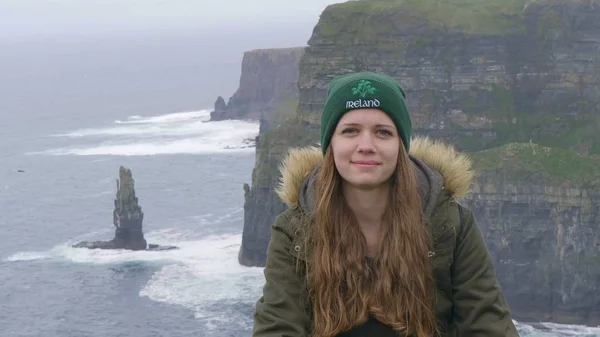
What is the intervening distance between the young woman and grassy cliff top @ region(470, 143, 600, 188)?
73043 millimetres

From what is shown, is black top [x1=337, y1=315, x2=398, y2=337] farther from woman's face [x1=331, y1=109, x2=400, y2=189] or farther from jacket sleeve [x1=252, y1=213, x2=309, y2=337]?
woman's face [x1=331, y1=109, x2=400, y2=189]

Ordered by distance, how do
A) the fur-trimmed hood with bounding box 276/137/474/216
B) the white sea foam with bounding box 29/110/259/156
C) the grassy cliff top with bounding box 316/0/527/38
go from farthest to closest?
the white sea foam with bounding box 29/110/259/156, the grassy cliff top with bounding box 316/0/527/38, the fur-trimmed hood with bounding box 276/137/474/216

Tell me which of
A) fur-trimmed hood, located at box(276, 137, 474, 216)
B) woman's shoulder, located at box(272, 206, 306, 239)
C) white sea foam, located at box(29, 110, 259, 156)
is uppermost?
fur-trimmed hood, located at box(276, 137, 474, 216)

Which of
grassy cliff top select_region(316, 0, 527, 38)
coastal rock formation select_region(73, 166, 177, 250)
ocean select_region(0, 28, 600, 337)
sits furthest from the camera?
coastal rock formation select_region(73, 166, 177, 250)

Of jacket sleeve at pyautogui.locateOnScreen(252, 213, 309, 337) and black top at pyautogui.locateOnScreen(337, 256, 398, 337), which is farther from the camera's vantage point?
black top at pyautogui.locateOnScreen(337, 256, 398, 337)

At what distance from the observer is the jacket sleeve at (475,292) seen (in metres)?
5.81

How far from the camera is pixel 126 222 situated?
336ft

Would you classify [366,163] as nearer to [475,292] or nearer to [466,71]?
[475,292]

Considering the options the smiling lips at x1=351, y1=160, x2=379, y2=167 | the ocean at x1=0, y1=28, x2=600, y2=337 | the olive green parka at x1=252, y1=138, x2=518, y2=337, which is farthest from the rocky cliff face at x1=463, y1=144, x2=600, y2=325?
the smiling lips at x1=351, y1=160, x2=379, y2=167

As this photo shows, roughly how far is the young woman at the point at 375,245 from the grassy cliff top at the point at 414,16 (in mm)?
88835

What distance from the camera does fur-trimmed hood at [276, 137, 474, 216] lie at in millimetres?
6059

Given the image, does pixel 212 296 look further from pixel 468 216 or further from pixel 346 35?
pixel 468 216

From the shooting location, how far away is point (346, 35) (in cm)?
9556

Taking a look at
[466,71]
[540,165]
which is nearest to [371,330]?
[540,165]
